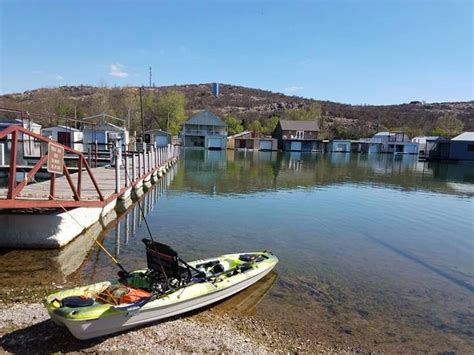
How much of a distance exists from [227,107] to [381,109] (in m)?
74.0

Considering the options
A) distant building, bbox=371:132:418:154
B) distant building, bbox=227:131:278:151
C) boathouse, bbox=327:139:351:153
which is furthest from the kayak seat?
distant building, bbox=371:132:418:154

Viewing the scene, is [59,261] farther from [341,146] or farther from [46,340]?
[341,146]

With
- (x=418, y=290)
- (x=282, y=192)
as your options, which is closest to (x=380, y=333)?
(x=418, y=290)

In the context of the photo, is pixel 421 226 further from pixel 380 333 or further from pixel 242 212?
pixel 380 333

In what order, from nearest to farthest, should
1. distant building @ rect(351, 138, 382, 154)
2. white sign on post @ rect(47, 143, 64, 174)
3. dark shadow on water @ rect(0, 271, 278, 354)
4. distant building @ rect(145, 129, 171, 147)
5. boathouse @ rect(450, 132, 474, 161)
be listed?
dark shadow on water @ rect(0, 271, 278, 354) → white sign on post @ rect(47, 143, 64, 174) → boathouse @ rect(450, 132, 474, 161) → distant building @ rect(145, 129, 171, 147) → distant building @ rect(351, 138, 382, 154)

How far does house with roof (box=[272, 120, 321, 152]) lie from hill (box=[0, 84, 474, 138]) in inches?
886

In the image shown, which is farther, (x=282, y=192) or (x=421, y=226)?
(x=282, y=192)

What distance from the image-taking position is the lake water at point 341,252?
7.60 meters

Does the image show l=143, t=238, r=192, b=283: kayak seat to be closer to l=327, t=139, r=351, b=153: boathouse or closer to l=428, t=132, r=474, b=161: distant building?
l=428, t=132, r=474, b=161: distant building

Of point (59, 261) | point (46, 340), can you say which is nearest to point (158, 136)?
point (59, 261)

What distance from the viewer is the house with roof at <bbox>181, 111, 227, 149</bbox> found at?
88625mm

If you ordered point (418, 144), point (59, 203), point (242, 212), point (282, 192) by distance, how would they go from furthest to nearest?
point (418, 144)
point (282, 192)
point (242, 212)
point (59, 203)

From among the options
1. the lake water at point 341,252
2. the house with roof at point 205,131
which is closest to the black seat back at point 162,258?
the lake water at point 341,252

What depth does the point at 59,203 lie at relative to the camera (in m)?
9.89
